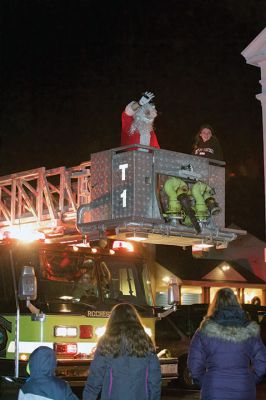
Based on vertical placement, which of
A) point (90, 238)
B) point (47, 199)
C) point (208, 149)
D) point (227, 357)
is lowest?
point (227, 357)

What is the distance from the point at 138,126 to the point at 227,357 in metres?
3.75

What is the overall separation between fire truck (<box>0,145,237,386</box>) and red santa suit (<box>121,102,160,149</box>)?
1.85ft

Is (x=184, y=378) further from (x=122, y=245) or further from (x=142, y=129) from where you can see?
(x=142, y=129)

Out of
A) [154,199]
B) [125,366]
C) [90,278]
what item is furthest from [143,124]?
[125,366]

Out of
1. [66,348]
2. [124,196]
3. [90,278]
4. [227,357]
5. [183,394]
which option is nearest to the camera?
[227,357]

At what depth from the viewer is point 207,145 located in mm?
8938

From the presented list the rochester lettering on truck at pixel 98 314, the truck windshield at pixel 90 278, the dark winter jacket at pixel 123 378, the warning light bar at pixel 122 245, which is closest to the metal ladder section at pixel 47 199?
the truck windshield at pixel 90 278

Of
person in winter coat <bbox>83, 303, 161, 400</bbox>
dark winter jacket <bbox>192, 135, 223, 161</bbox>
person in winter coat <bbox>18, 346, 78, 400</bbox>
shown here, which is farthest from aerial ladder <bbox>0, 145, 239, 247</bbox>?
person in winter coat <bbox>18, 346, 78, 400</bbox>

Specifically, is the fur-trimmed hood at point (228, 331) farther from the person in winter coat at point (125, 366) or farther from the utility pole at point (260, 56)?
the utility pole at point (260, 56)

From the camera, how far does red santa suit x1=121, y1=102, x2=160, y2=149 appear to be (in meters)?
8.36

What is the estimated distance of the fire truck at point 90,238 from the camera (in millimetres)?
7586

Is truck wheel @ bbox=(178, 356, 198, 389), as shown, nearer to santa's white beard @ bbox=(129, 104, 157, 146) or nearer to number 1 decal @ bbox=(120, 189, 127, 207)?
santa's white beard @ bbox=(129, 104, 157, 146)

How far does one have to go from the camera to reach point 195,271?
26.6m

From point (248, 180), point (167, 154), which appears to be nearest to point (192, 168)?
point (167, 154)
